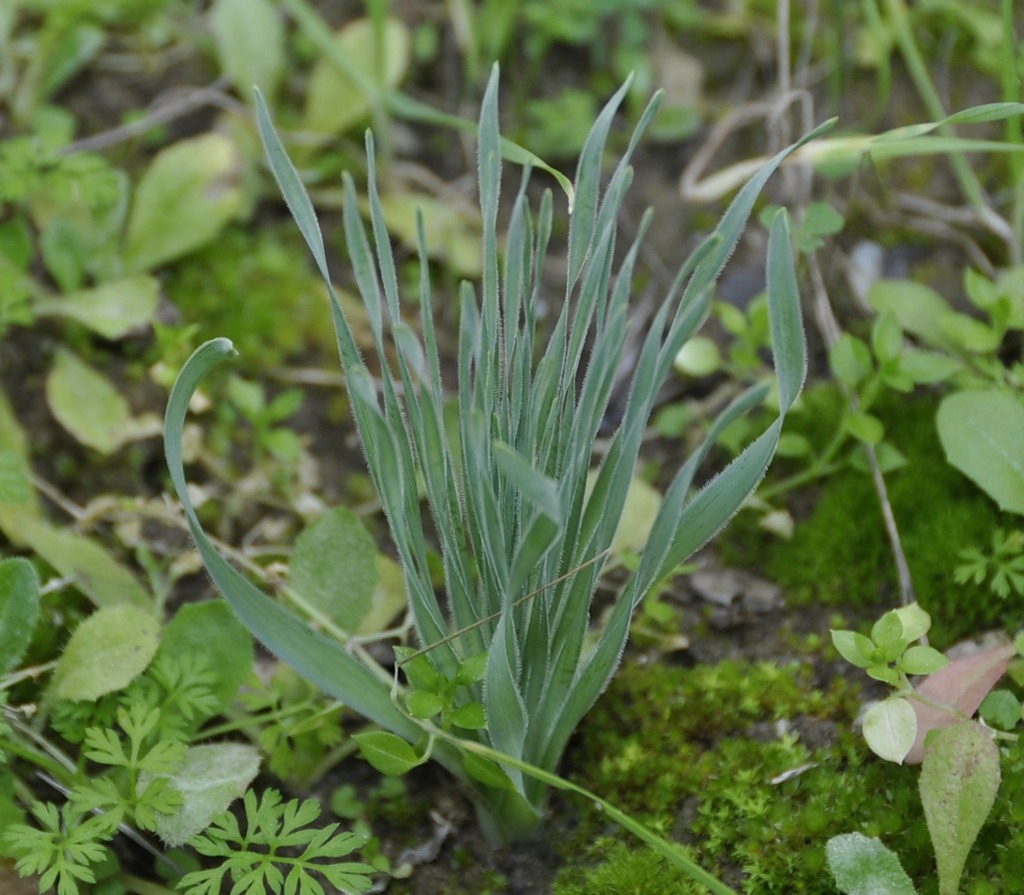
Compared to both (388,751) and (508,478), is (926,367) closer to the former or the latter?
(508,478)

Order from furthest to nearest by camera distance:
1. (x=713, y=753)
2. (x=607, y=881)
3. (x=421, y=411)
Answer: (x=713, y=753) → (x=607, y=881) → (x=421, y=411)

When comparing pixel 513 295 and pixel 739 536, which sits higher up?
pixel 513 295

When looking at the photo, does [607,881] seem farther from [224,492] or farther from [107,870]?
[224,492]

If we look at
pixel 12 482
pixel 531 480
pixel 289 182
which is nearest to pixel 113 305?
pixel 12 482

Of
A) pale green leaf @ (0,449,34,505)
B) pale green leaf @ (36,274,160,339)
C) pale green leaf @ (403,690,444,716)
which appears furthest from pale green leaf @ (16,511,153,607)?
pale green leaf @ (403,690,444,716)

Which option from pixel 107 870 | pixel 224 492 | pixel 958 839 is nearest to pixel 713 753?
pixel 958 839

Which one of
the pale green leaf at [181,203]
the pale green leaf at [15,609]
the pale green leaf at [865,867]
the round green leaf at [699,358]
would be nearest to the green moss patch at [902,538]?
the round green leaf at [699,358]

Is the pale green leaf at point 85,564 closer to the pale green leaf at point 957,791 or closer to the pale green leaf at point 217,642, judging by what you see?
the pale green leaf at point 217,642

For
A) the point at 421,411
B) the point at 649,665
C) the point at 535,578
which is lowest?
the point at 649,665
